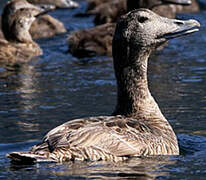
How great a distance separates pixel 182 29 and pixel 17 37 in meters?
7.94

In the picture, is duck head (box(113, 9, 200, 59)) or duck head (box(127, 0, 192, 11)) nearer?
duck head (box(113, 9, 200, 59))

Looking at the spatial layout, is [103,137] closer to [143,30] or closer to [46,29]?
[143,30]

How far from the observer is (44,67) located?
43.5ft

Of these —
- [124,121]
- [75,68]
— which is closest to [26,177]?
[124,121]

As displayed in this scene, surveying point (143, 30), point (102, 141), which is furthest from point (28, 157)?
point (143, 30)

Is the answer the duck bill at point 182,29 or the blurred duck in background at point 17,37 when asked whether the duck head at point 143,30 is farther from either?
the blurred duck in background at point 17,37

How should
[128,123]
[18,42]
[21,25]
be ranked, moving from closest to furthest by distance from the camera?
1. [128,123]
2. [18,42]
3. [21,25]

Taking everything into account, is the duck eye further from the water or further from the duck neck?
the water

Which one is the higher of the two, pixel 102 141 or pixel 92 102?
pixel 102 141

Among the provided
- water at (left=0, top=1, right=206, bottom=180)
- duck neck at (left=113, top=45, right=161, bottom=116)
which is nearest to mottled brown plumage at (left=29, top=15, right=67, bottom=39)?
water at (left=0, top=1, right=206, bottom=180)

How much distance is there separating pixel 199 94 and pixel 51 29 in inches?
278

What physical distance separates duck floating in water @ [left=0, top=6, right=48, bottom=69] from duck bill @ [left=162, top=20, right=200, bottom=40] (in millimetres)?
6186

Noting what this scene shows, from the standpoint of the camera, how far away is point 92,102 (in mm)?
10359

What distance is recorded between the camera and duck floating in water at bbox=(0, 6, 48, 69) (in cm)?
1391
